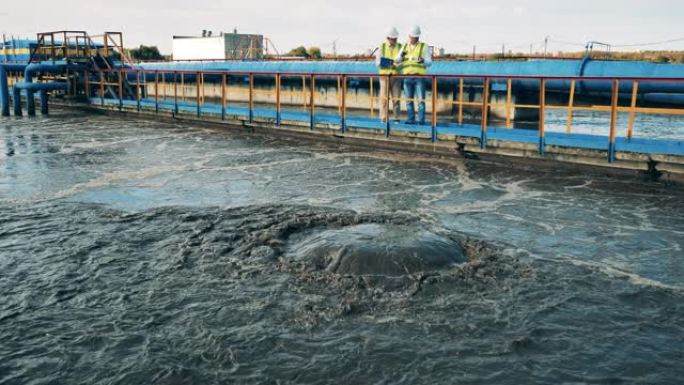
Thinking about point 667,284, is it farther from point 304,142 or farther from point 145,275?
point 304,142

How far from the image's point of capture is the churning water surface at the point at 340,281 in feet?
13.1

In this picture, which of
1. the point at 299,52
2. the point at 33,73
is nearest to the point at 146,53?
the point at 299,52

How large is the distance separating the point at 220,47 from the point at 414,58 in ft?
86.4

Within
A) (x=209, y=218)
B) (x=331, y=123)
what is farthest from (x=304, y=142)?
(x=209, y=218)

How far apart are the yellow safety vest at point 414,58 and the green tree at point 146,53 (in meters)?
43.5

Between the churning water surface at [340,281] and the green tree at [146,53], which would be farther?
the green tree at [146,53]

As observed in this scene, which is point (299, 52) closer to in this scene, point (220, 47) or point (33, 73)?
point (220, 47)

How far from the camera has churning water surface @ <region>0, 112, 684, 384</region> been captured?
399cm

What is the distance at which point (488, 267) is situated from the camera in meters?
5.61

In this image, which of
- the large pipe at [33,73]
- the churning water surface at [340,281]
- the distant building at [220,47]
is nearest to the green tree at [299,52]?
the distant building at [220,47]

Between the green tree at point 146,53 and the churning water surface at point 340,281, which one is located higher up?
the green tree at point 146,53

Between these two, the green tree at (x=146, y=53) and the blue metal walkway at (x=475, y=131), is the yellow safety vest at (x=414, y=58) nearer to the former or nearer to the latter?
the blue metal walkway at (x=475, y=131)

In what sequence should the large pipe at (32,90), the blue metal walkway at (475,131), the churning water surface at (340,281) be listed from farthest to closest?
the large pipe at (32,90) < the blue metal walkway at (475,131) < the churning water surface at (340,281)

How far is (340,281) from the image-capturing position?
17.1ft
